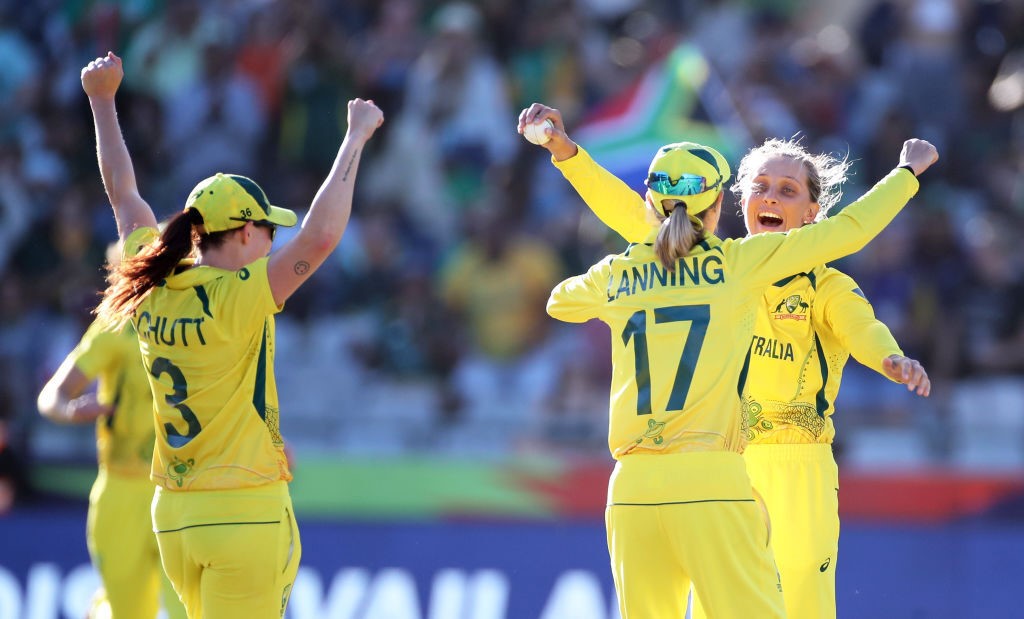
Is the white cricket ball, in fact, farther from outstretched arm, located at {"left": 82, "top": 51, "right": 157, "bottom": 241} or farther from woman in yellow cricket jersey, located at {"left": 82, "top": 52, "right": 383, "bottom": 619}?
outstretched arm, located at {"left": 82, "top": 51, "right": 157, "bottom": 241}

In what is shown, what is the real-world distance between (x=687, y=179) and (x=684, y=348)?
24.3 inches

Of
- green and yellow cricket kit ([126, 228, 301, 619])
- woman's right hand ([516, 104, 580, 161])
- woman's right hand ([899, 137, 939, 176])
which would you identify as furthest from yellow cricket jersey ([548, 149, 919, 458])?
green and yellow cricket kit ([126, 228, 301, 619])

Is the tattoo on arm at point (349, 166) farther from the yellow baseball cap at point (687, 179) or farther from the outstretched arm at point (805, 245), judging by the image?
the outstretched arm at point (805, 245)

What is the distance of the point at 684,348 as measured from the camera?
4.84 m

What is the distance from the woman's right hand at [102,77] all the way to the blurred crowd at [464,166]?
15.3ft

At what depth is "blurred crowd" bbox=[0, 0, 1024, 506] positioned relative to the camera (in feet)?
34.1

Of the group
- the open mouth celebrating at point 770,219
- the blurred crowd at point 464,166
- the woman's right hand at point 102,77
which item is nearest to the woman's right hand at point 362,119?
the woman's right hand at point 102,77

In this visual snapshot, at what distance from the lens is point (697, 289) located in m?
4.88

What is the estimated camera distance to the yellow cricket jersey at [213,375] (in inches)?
196

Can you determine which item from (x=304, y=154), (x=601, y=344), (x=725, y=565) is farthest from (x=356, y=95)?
(x=725, y=565)

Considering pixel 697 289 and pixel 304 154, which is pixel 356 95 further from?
pixel 697 289

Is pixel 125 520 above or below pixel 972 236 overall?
below

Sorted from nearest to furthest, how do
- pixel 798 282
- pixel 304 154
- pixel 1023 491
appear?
pixel 798 282
pixel 1023 491
pixel 304 154

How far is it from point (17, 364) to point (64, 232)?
169 centimetres
